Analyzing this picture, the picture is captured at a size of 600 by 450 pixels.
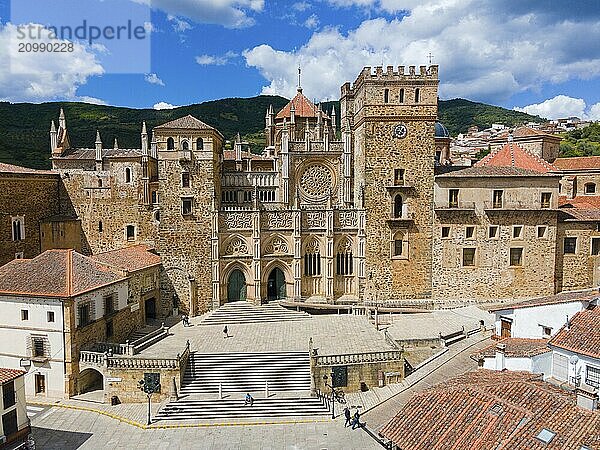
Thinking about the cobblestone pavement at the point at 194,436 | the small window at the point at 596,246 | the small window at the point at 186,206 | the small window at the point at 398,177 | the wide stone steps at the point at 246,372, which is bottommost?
the cobblestone pavement at the point at 194,436

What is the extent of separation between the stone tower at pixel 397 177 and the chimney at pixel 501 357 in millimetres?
13382

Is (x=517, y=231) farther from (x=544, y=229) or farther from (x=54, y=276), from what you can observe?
(x=54, y=276)

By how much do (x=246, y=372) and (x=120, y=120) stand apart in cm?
10688

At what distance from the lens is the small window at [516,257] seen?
33.2m

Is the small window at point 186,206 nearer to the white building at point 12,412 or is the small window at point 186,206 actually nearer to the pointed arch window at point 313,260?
the pointed arch window at point 313,260

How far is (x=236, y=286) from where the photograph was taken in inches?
1347

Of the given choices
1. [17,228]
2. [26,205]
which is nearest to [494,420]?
[17,228]

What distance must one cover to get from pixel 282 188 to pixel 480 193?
14895 mm

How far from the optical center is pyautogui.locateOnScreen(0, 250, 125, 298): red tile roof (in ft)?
79.6

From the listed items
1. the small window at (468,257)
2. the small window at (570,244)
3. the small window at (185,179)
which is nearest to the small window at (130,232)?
the small window at (185,179)

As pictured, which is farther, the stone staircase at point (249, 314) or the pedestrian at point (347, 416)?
the stone staircase at point (249, 314)

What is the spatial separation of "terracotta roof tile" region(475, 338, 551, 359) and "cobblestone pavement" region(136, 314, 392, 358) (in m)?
5.84

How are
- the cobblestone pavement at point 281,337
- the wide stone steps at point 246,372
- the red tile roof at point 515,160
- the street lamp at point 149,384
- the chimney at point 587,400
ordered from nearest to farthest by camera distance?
1. the chimney at point 587,400
2. the street lamp at point 149,384
3. the wide stone steps at point 246,372
4. the cobblestone pavement at point 281,337
5. the red tile roof at point 515,160

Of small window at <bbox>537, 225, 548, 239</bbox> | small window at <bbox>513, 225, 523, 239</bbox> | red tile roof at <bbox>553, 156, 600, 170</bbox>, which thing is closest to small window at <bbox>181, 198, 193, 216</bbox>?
small window at <bbox>513, 225, 523, 239</bbox>
